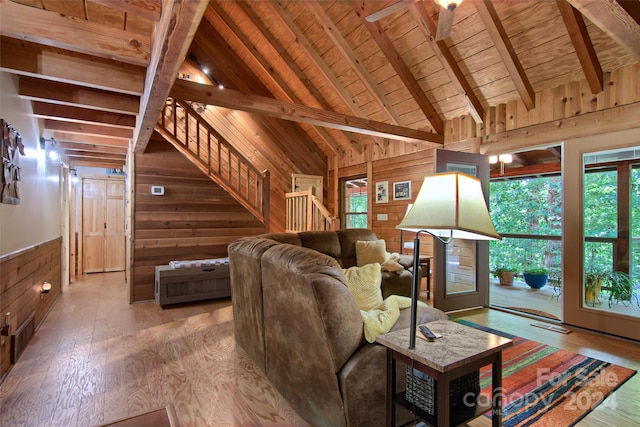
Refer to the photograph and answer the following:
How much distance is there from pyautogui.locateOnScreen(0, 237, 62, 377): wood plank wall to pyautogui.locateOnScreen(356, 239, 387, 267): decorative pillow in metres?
3.41

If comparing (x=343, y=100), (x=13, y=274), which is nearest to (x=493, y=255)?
(x=343, y=100)

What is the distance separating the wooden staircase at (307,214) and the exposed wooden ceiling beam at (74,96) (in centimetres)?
314

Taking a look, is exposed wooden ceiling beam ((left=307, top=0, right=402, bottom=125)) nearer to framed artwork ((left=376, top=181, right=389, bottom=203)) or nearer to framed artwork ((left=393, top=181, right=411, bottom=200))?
framed artwork ((left=393, top=181, right=411, bottom=200))

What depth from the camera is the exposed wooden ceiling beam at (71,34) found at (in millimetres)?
1938

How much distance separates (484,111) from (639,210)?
2.07m

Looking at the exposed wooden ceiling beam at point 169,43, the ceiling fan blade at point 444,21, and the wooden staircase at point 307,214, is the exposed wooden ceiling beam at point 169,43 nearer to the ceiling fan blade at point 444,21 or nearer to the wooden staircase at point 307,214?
the ceiling fan blade at point 444,21

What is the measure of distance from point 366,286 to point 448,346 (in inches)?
38.3

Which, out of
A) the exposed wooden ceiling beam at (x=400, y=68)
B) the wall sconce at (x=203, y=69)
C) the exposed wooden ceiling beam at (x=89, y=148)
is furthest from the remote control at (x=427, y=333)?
the wall sconce at (x=203, y=69)

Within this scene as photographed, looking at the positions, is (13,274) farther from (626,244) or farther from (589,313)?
(626,244)

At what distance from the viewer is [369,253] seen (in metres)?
4.17

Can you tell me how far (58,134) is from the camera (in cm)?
449

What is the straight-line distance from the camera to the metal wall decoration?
234 centimetres

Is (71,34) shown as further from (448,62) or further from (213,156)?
(213,156)

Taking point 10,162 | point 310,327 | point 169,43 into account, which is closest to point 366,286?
point 310,327
